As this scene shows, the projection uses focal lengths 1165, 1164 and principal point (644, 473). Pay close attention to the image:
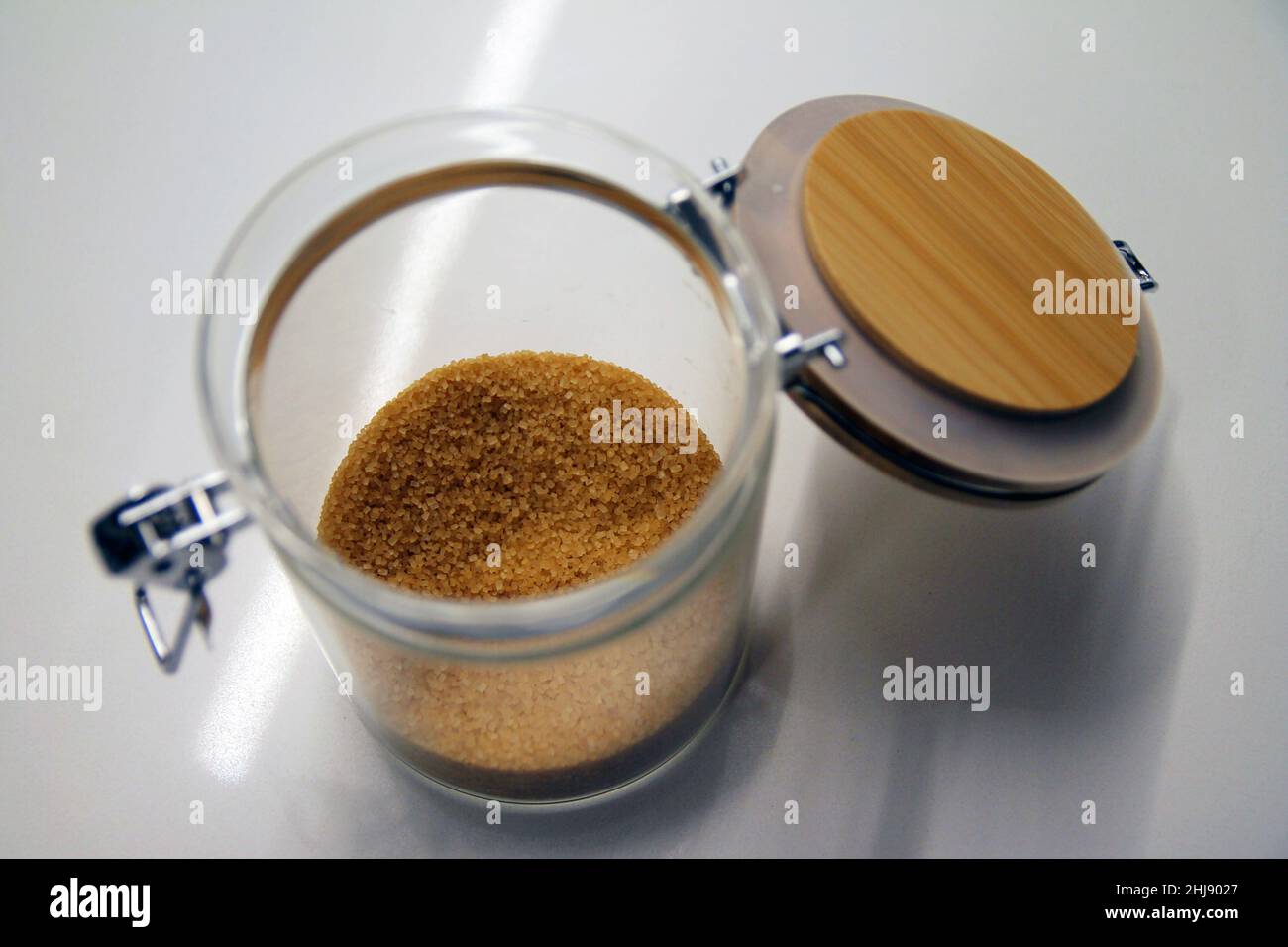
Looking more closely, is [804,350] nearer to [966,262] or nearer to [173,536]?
[966,262]

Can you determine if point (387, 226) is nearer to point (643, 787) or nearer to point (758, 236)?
point (758, 236)

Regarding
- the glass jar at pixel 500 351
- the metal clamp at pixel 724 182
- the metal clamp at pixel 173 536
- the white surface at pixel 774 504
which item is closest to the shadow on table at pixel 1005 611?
the white surface at pixel 774 504

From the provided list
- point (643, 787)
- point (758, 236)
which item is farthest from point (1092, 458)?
point (643, 787)

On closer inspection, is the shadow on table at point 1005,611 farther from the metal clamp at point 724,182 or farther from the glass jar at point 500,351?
the metal clamp at point 724,182

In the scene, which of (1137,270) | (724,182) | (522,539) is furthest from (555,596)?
(1137,270)

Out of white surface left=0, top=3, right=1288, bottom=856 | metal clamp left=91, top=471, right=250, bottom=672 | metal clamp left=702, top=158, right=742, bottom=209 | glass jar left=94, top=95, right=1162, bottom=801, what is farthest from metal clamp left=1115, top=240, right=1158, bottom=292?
metal clamp left=91, top=471, right=250, bottom=672

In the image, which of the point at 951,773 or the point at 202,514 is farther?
the point at 951,773
